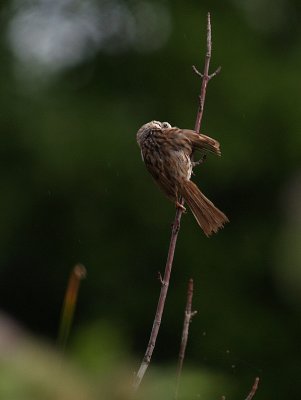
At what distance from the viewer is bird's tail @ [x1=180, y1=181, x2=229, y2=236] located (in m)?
3.41

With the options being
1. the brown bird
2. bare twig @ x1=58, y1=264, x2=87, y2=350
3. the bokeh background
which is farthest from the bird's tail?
the bokeh background

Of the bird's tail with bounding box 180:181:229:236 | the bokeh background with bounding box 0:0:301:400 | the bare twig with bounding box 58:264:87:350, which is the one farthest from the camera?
the bokeh background with bounding box 0:0:301:400

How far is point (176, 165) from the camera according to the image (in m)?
3.86

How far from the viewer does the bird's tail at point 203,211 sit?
11.2 ft

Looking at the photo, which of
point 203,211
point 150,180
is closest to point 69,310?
point 203,211

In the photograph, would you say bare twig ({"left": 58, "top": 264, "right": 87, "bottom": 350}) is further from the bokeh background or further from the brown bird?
the bokeh background

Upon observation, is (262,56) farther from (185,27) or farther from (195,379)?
(195,379)

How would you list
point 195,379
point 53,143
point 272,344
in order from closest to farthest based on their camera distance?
1. point 195,379
2. point 272,344
3. point 53,143

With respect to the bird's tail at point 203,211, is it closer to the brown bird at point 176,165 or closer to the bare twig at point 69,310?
the brown bird at point 176,165

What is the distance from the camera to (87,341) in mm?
1260

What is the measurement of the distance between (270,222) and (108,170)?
1.76 m

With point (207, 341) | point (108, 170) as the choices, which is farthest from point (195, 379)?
point (108, 170)

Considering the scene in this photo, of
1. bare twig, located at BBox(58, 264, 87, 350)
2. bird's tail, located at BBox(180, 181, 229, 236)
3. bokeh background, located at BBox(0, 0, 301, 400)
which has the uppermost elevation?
bare twig, located at BBox(58, 264, 87, 350)

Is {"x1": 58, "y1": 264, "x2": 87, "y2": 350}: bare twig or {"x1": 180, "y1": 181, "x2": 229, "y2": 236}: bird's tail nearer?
{"x1": 58, "y1": 264, "x2": 87, "y2": 350}: bare twig
